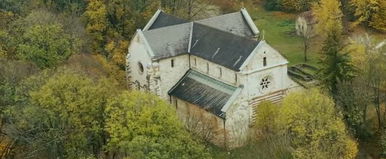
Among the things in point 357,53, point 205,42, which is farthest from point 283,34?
point 205,42

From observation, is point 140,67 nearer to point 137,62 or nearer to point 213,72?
point 137,62

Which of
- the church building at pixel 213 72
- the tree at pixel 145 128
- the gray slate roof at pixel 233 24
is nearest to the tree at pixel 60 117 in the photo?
the tree at pixel 145 128

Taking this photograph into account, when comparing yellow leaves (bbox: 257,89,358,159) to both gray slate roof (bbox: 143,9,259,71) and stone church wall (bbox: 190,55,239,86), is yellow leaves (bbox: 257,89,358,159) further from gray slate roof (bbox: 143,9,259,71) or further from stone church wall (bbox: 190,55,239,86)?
gray slate roof (bbox: 143,9,259,71)

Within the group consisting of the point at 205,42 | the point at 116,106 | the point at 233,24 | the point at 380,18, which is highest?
the point at 233,24

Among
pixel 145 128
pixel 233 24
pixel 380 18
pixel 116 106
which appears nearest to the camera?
pixel 145 128

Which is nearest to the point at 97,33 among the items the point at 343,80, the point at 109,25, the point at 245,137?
the point at 109,25

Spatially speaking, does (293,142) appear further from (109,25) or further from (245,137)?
(109,25)

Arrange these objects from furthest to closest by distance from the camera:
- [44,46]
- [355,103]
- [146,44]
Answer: [146,44], [44,46], [355,103]

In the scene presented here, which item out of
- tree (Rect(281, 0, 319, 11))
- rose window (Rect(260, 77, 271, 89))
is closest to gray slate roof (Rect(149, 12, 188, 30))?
rose window (Rect(260, 77, 271, 89))

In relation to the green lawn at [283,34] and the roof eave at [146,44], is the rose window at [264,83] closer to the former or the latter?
the roof eave at [146,44]
